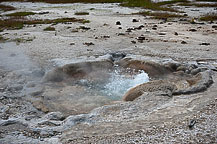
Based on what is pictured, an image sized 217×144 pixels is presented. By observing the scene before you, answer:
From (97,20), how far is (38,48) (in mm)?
10600

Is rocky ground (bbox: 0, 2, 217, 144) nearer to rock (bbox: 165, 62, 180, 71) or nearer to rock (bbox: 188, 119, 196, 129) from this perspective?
rock (bbox: 188, 119, 196, 129)

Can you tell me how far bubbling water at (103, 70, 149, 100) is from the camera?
35.1 ft

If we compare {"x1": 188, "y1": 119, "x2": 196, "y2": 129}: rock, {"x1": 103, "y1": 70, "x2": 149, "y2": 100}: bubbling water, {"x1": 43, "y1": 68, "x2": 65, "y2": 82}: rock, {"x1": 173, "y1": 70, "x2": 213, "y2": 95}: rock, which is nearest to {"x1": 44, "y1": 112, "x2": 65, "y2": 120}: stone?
{"x1": 103, "y1": 70, "x2": 149, "y2": 100}: bubbling water

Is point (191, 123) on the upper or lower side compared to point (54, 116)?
upper

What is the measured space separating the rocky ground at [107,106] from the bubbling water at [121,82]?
1.74 metres

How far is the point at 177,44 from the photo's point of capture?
15492mm

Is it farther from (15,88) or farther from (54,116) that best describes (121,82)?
(15,88)

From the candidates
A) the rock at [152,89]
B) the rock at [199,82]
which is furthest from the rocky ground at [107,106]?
the rock at [152,89]

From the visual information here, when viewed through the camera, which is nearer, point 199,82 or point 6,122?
point 6,122

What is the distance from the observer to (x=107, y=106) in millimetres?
8234

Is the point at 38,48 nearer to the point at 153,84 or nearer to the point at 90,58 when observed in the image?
the point at 90,58

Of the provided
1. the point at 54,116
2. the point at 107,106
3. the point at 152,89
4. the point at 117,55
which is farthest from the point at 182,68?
the point at 54,116

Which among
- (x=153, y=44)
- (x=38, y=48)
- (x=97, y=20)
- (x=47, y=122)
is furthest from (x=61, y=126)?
(x=97, y=20)

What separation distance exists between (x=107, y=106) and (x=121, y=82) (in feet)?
11.1
